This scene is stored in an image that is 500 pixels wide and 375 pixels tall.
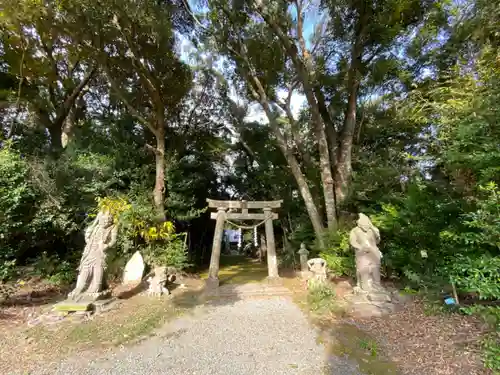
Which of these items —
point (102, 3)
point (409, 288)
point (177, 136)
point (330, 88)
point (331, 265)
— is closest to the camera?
point (409, 288)

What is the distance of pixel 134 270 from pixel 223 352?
4.92 meters

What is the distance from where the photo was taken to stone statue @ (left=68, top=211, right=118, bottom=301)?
4.81 m

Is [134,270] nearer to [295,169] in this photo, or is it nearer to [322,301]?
[322,301]

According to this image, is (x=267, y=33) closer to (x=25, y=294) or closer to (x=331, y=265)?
(x=331, y=265)

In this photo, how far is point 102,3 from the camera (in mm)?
6406

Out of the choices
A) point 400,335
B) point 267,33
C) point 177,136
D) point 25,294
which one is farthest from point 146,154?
point 400,335

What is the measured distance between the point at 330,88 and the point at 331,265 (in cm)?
602

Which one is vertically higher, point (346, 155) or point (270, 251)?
point (346, 155)

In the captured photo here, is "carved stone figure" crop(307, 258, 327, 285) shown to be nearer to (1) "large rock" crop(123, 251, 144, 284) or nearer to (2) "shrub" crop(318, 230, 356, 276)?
(2) "shrub" crop(318, 230, 356, 276)

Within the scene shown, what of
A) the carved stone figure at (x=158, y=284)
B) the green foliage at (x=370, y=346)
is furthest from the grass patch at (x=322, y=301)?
the carved stone figure at (x=158, y=284)

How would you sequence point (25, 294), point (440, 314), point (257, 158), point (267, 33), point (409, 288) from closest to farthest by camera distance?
point (440, 314) < point (409, 288) < point (25, 294) < point (267, 33) < point (257, 158)

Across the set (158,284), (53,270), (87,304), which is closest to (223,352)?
(87,304)

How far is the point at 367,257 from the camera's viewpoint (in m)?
4.87

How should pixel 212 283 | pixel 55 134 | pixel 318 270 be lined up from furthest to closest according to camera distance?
pixel 55 134 < pixel 212 283 < pixel 318 270
